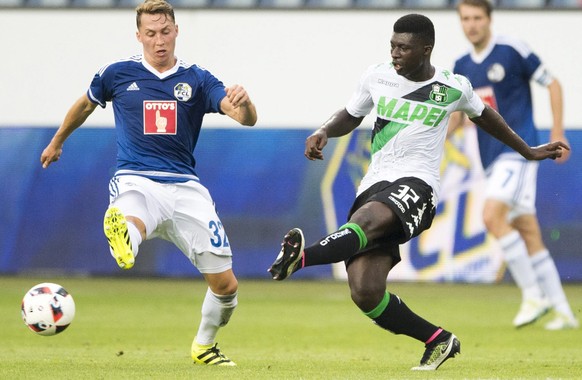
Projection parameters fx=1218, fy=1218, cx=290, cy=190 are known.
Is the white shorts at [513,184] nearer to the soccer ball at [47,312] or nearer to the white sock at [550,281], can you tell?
the white sock at [550,281]

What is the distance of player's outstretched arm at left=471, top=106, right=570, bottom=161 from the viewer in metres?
7.55

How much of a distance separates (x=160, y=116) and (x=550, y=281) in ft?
15.5

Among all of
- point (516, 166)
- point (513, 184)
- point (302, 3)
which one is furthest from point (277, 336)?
point (302, 3)

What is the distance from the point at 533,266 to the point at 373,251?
437 centimetres

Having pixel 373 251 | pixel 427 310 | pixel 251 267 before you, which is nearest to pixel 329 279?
pixel 251 267

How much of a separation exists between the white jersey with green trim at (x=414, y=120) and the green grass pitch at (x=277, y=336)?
3.96 feet

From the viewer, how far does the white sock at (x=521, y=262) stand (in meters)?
11.0

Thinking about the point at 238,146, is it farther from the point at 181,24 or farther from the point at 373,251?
the point at 373,251

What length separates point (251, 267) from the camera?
1600 centimetres

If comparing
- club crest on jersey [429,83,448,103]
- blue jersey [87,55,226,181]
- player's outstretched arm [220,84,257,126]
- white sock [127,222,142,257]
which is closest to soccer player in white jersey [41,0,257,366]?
blue jersey [87,55,226,181]

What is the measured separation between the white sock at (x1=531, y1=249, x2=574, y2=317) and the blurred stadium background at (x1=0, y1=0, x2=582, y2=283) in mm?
4292

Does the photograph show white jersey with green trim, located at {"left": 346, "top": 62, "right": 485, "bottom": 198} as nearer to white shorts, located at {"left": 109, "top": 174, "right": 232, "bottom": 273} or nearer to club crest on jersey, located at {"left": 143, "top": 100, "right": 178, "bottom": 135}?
A: white shorts, located at {"left": 109, "top": 174, "right": 232, "bottom": 273}

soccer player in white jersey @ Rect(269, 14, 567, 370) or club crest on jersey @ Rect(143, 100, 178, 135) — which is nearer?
soccer player in white jersey @ Rect(269, 14, 567, 370)

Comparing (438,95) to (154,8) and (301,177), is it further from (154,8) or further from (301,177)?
(301,177)
